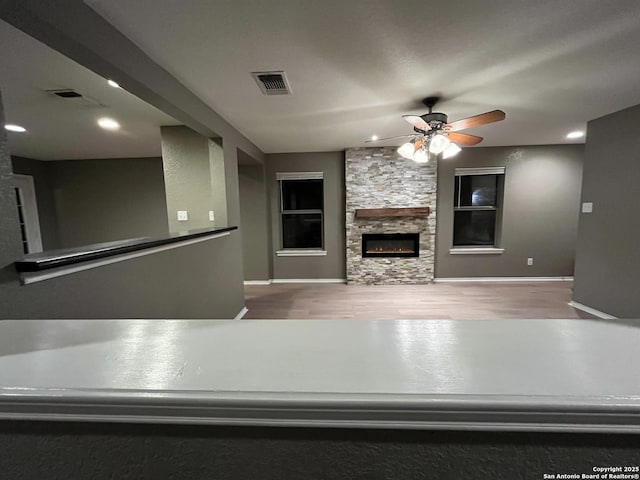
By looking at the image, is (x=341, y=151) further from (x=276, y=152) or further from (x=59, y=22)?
(x=59, y=22)

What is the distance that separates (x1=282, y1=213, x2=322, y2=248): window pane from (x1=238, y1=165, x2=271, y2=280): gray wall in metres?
0.40

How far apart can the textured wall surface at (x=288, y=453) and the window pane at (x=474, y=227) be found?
16.5 feet

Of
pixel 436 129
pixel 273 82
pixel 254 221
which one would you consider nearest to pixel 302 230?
pixel 254 221

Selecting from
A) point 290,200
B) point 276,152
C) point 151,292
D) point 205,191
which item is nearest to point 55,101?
point 205,191

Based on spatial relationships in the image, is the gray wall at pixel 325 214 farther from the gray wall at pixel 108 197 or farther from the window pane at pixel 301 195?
the gray wall at pixel 108 197

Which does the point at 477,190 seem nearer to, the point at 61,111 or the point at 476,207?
the point at 476,207

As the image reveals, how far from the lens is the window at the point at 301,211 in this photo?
5090 mm

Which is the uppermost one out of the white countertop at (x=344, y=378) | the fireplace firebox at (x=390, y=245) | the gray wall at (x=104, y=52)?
the gray wall at (x=104, y=52)

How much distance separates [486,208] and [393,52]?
13.1 feet

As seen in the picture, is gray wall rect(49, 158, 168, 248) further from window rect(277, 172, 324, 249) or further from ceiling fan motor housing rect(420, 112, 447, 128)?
ceiling fan motor housing rect(420, 112, 447, 128)

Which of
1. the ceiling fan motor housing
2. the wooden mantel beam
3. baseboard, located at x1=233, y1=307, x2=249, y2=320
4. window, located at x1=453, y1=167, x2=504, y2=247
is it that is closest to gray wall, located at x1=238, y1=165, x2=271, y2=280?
baseboard, located at x1=233, y1=307, x2=249, y2=320

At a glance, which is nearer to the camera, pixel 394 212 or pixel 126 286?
pixel 126 286

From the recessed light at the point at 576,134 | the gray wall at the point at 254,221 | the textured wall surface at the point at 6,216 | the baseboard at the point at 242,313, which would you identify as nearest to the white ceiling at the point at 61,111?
the textured wall surface at the point at 6,216

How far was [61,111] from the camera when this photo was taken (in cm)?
281
